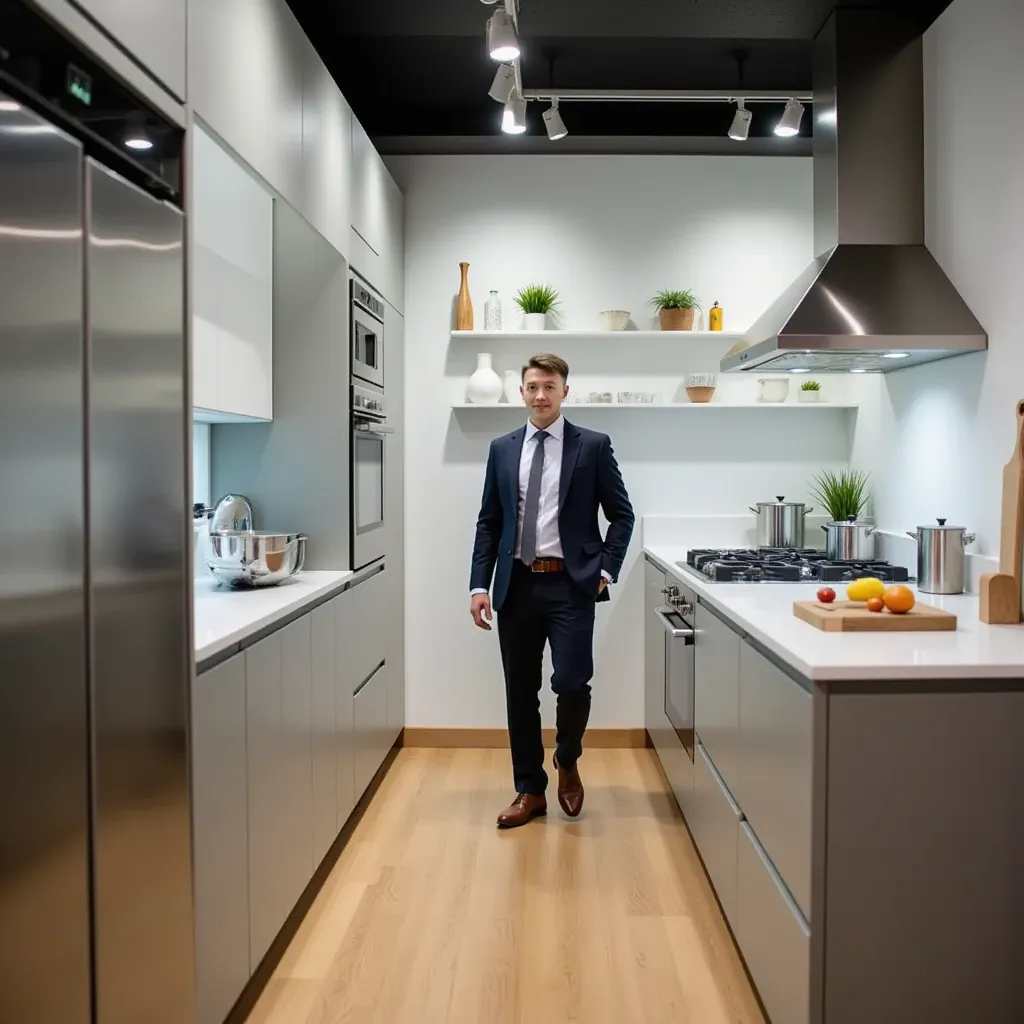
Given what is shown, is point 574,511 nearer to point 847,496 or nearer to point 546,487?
point 546,487

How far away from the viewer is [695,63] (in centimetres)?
401

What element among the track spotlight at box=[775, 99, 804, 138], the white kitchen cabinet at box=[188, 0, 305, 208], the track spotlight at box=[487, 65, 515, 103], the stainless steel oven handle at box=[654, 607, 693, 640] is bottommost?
the stainless steel oven handle at box=[654, 607, 693, 640]

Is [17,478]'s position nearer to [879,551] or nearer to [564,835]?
[564,835]

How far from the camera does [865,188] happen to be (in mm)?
3232

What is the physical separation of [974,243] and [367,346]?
203cm

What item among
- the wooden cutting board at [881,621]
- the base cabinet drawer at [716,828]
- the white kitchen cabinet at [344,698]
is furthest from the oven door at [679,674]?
the white kitchen cabinet at [344,698]

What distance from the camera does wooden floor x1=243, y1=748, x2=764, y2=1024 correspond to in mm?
2314

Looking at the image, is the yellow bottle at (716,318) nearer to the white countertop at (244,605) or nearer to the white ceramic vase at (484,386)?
the white ceramic vase at (484,386)

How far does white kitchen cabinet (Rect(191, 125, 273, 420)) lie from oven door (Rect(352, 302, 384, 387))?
29 cm

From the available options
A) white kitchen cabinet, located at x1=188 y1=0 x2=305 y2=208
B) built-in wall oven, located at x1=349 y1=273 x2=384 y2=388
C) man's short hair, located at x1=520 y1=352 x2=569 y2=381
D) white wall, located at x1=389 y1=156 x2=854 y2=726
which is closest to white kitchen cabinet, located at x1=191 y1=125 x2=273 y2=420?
white kitchen cabinet, located at x1=188 y1=0 x2=305 y2=208

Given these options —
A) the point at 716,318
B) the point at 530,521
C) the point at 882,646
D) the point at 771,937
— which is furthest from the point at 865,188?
the point at 771,937

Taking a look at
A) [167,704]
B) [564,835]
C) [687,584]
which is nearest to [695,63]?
[687,584]

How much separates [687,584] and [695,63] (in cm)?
224

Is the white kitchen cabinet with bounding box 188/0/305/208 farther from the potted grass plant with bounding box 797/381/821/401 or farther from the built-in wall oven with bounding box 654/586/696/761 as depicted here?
the potted grass plant with bounding box 797/381/821/401
